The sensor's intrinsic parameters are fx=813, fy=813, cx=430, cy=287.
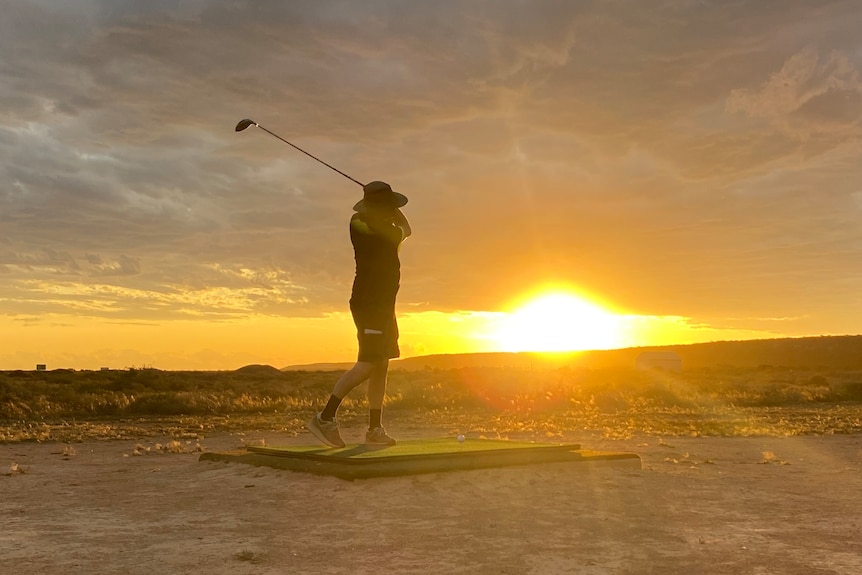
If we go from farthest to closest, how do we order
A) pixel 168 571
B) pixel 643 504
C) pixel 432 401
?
pixel 432 401, pixel 643 504, pixel 168 571

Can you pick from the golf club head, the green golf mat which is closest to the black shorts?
the green golf mat

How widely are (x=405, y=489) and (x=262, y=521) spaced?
57.2 inches

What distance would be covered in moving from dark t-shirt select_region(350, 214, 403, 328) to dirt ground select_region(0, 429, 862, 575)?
76.3 inches

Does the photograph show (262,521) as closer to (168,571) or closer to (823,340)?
(168,571)

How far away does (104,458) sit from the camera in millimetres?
12016

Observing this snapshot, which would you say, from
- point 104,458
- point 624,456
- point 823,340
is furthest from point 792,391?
point 823,340

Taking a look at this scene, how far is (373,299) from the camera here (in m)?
9.09

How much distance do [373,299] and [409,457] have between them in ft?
6.20

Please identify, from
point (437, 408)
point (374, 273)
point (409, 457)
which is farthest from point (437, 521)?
point (437, 408)

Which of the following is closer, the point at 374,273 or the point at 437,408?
the point at 374,273

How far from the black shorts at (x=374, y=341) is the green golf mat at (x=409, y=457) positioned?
3.31 ft

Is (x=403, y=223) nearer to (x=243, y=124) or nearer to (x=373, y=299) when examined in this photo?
(x=373, y=299)

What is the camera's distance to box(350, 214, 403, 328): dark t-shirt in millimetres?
9086

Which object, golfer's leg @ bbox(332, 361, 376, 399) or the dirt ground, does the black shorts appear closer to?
golfer's leg @ bbox(332, 361, 376, 399)
